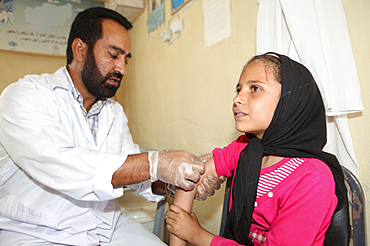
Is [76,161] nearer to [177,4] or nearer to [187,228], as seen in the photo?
[187,228]

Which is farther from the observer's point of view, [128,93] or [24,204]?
[128,93]

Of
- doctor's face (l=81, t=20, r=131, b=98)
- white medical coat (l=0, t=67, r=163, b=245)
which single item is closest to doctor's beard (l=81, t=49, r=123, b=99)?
doctor's face (l=81, t=20, r=131, b=98)

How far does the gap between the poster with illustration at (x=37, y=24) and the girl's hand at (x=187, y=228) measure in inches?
140

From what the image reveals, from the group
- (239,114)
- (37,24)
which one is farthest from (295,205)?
(37,24)

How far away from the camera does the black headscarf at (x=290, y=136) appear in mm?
853

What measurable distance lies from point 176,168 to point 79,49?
109cm

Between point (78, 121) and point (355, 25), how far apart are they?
1.41 m

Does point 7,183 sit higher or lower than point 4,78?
lower

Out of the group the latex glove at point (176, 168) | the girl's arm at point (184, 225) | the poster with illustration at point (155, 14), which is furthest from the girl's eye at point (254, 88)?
the poster with illustration at point (155, 14)

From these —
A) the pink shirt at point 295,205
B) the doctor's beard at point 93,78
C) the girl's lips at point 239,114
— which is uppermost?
the doctor's beard at point 93,78

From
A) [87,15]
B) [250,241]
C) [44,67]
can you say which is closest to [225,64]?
[87,15]

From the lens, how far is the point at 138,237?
119 cm

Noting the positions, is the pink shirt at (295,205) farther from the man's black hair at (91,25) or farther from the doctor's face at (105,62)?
the man's black hair at (91,25)

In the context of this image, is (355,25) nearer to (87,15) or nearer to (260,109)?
(260,109)
